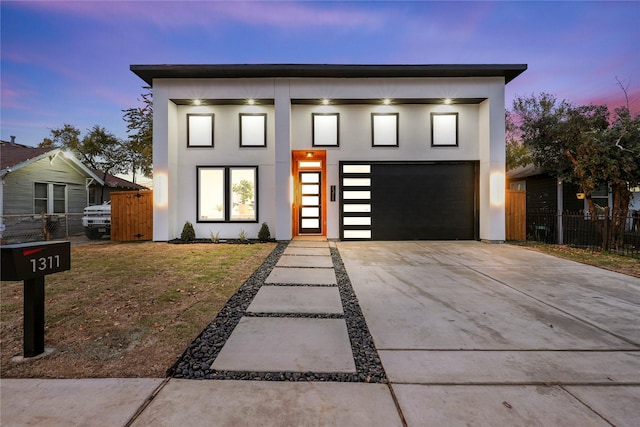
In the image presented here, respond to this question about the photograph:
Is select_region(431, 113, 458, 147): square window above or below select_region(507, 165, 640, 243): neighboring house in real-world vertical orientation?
above

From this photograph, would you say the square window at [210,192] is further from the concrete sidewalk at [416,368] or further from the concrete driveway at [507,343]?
the concrete sidewalk at [416,368]

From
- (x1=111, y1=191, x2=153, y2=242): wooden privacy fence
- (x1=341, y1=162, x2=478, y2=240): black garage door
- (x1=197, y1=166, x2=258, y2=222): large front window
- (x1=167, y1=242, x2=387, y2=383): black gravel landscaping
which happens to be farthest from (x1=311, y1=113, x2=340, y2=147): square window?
(x1=167, y1=242, x2=387, y2=383): black gravel landscaping

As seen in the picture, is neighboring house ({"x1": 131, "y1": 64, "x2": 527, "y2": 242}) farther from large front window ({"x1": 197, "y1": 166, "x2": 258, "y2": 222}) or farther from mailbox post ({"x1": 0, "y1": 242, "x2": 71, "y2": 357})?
mailbox post ({"x1": 0, "y1": 242, "x2": 71, "y2": 357})

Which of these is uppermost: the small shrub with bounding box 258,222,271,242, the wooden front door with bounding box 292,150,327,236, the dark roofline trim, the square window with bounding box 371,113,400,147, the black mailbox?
the dark roofline trim

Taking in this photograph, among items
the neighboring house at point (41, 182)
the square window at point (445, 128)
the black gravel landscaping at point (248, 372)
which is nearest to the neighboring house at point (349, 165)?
the square window at point (445, 128)

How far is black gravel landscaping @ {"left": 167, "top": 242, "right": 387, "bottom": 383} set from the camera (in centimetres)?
223

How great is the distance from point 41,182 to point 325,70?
508 inches

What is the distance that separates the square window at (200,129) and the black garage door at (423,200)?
5479mm

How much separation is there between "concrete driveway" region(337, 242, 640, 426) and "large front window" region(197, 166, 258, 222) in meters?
5.83

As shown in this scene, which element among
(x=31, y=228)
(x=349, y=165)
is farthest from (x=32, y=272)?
(x=31, y=228)

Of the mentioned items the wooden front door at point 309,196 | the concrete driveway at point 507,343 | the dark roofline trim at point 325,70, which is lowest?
the concrete driveway at point 507,343

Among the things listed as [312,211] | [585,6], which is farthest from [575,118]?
[312,211]

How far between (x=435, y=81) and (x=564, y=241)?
→ 779 cm

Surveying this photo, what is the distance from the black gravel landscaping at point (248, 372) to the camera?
2227 millimetres
